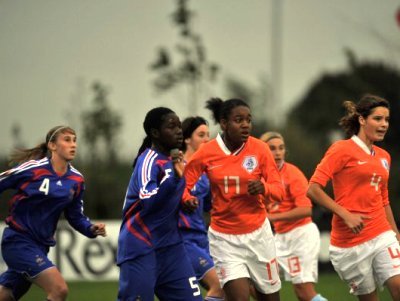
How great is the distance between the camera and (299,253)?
12.0m

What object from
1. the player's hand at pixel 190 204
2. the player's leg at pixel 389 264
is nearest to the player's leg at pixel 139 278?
the player's hand at pixel 190 204

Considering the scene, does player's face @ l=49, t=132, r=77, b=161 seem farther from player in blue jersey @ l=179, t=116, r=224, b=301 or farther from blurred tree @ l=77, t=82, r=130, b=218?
blurred tree @ l=77, t=82, r=130, b=218

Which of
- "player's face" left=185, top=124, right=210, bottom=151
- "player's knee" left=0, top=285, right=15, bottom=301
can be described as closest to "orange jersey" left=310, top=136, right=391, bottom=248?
"player's face" left=185, top=124, right=210, bottom=151

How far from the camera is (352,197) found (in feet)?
30.8

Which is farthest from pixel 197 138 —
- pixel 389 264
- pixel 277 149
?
pixel 389 264

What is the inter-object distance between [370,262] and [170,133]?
220 centimetres

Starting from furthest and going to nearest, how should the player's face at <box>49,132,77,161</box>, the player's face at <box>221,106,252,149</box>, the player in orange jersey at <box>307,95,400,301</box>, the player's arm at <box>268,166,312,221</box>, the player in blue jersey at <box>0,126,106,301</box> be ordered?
1. the player's arm at <box>268,166,312,221</box>
2. the player's face at <box>49,132,77,161</box>
3. the player in blue jersey at <box>0,126,106,301</box>
4. the player's face at <box>221,106,252,149</box>
5. the player in orange jersey at <box>307,95,400,301</box>

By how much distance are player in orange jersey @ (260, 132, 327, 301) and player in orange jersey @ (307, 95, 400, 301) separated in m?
2.17

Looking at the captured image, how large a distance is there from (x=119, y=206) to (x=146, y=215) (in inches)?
651

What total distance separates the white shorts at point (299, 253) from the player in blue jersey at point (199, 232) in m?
1.50

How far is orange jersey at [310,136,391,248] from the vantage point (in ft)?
30.7

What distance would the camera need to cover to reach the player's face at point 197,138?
36.3ft

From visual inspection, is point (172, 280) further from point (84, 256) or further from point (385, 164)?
point (84, 256)

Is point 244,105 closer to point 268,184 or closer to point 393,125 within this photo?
point 268,184
